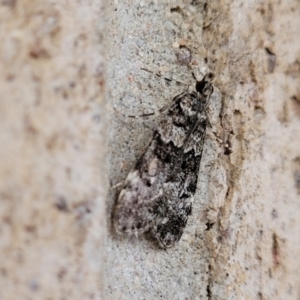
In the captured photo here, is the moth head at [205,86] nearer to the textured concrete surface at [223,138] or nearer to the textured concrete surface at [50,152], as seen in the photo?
the textured concrete surface at [223,138]

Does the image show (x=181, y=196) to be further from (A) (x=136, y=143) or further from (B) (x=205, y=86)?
(B) (x=205, y=86)

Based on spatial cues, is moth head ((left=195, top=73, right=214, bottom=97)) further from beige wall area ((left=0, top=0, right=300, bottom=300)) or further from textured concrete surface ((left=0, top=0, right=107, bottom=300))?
textured concrete surface ((left=0, top=0, right=107, bottom=300))

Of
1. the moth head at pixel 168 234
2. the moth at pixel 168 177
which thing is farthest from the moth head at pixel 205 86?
the moth head at pixel 168 234

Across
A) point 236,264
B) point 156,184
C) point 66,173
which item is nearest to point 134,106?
point 156,184

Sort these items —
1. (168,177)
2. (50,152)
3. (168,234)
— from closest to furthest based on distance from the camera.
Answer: (50,152) < (168,234) < (168,177)

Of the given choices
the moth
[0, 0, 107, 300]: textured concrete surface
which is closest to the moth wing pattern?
the moth

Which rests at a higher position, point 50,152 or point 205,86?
point 205,86

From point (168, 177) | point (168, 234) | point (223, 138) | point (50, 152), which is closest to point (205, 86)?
point (223, 138)
